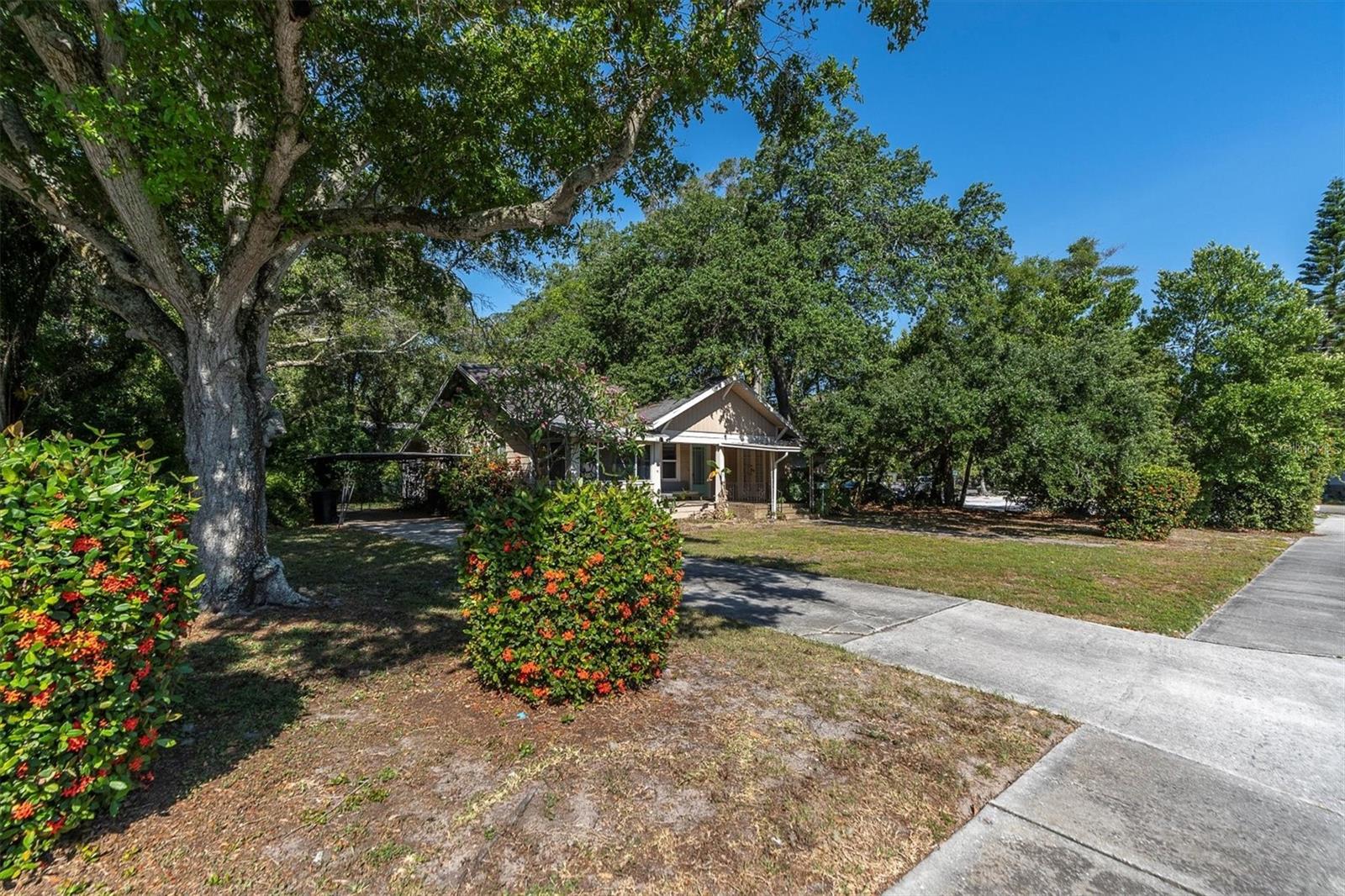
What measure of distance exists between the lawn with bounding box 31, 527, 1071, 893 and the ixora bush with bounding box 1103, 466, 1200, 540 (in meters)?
13.9

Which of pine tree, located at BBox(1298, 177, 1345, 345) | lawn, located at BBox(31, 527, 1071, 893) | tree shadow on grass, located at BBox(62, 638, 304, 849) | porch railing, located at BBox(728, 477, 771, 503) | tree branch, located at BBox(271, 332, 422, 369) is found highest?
pine tree, located at BBox(1298, 177, 1345, 345)

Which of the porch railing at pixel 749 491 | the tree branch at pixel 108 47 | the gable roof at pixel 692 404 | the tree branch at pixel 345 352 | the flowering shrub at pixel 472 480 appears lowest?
the porch railing at pixel 749 491

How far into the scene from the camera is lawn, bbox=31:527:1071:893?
2.43 metres

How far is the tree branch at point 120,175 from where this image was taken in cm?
447

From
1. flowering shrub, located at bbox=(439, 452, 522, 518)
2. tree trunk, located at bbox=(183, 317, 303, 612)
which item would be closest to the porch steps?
flowering shrub, located at bbox=(439, 452, 522, 518)

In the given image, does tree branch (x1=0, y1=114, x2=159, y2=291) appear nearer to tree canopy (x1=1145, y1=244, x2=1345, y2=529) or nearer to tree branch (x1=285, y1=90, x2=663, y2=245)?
tree branch (x1=285, y1=90, x2=663, y2=245)

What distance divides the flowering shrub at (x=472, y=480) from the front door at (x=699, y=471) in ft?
24.6

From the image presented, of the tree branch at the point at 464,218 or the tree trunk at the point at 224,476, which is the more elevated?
the tree branch at the point at 464,218

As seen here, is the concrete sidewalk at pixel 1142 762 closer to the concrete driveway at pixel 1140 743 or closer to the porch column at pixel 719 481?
the concrete driveway at pixel 1140 743

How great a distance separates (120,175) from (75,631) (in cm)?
449

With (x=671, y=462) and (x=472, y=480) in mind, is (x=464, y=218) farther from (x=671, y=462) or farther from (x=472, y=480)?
(x=671, y=462)

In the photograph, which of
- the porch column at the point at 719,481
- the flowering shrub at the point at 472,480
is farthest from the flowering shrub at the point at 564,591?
the porch column at the point at 719,481

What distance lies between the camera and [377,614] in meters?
6.36

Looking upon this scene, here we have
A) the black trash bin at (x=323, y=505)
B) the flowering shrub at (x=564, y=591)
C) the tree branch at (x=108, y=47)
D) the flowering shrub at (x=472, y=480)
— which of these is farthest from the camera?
the black trash bin at (x=323, y=505)
